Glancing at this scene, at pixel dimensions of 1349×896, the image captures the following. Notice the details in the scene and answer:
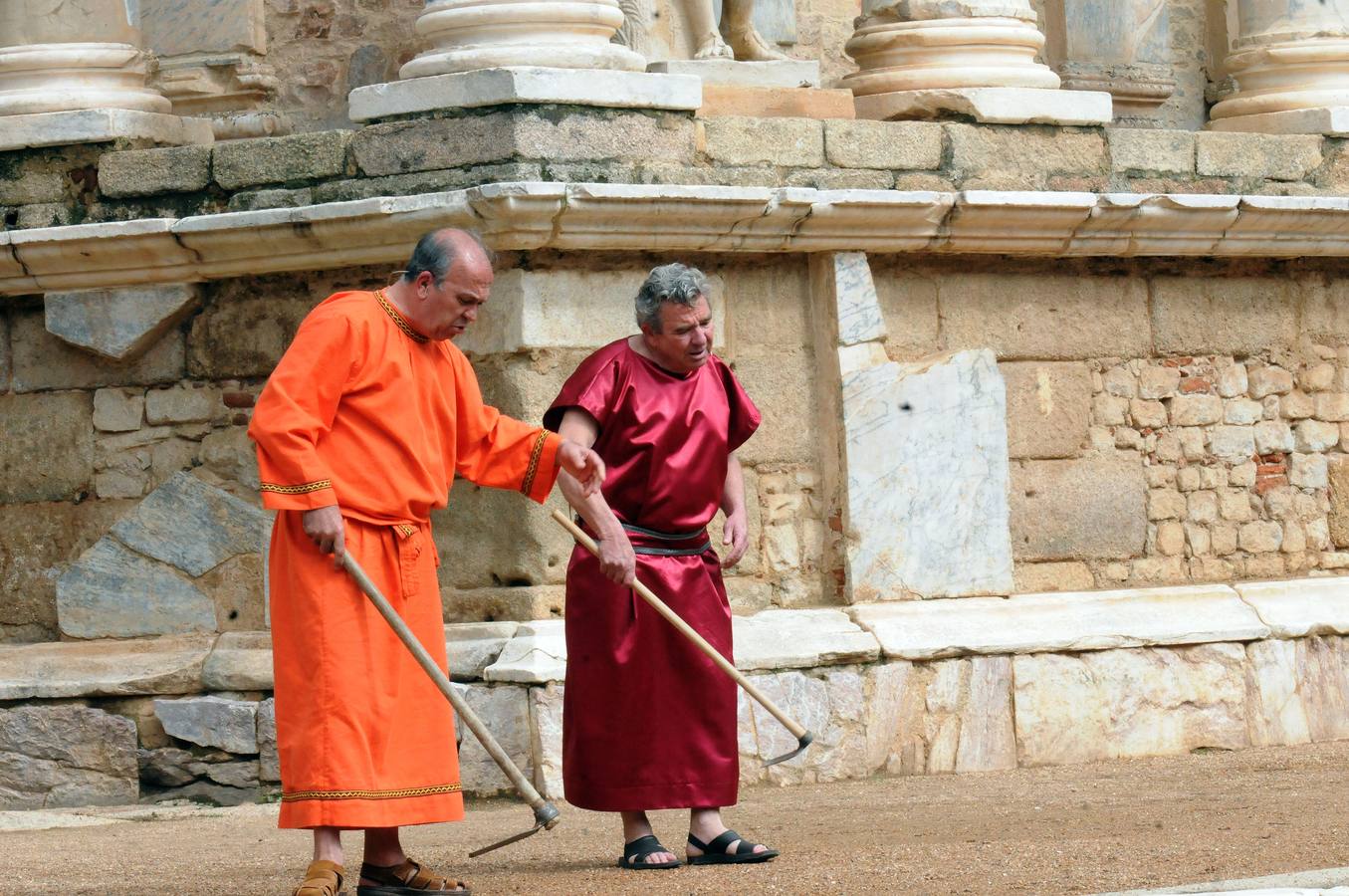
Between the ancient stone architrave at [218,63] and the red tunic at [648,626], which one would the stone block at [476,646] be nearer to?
the red tunic at [648,626]

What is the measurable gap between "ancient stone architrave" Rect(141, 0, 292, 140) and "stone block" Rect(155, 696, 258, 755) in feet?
8.46

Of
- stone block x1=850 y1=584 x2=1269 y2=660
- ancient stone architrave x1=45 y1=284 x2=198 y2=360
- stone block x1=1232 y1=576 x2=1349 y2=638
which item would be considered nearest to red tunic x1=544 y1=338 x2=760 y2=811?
stone block x1=850 y1=584 x2=1269 y2=660

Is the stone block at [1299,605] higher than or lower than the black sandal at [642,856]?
higher

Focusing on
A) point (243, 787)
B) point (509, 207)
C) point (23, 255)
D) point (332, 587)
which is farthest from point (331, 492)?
point (23, 255)

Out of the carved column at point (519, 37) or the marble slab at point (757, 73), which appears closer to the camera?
the carved column at point (519, 37)

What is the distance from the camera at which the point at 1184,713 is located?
8.23 metres

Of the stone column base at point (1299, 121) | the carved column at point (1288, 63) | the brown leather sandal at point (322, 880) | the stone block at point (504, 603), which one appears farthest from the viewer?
the carved column at point (1288, 63)

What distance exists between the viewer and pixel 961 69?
343 inches

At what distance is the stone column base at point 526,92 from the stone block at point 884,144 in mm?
555

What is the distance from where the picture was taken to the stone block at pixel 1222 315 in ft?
28.7

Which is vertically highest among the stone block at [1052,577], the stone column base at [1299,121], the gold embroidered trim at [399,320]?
the stone column base at [1299,121]

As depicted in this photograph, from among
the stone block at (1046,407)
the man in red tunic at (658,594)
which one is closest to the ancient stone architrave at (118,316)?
the man in red tunic at (658,594)

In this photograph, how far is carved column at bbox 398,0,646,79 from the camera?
7.62 m

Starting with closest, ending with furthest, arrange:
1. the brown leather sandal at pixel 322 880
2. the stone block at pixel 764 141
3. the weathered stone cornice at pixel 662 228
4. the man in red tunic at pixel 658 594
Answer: the brown leather sandal at pixel 322 880
the man in red tunic at pixel 658 594
the weathered stone cornice at pixel 662 228
the stone block at pixel 764 141
